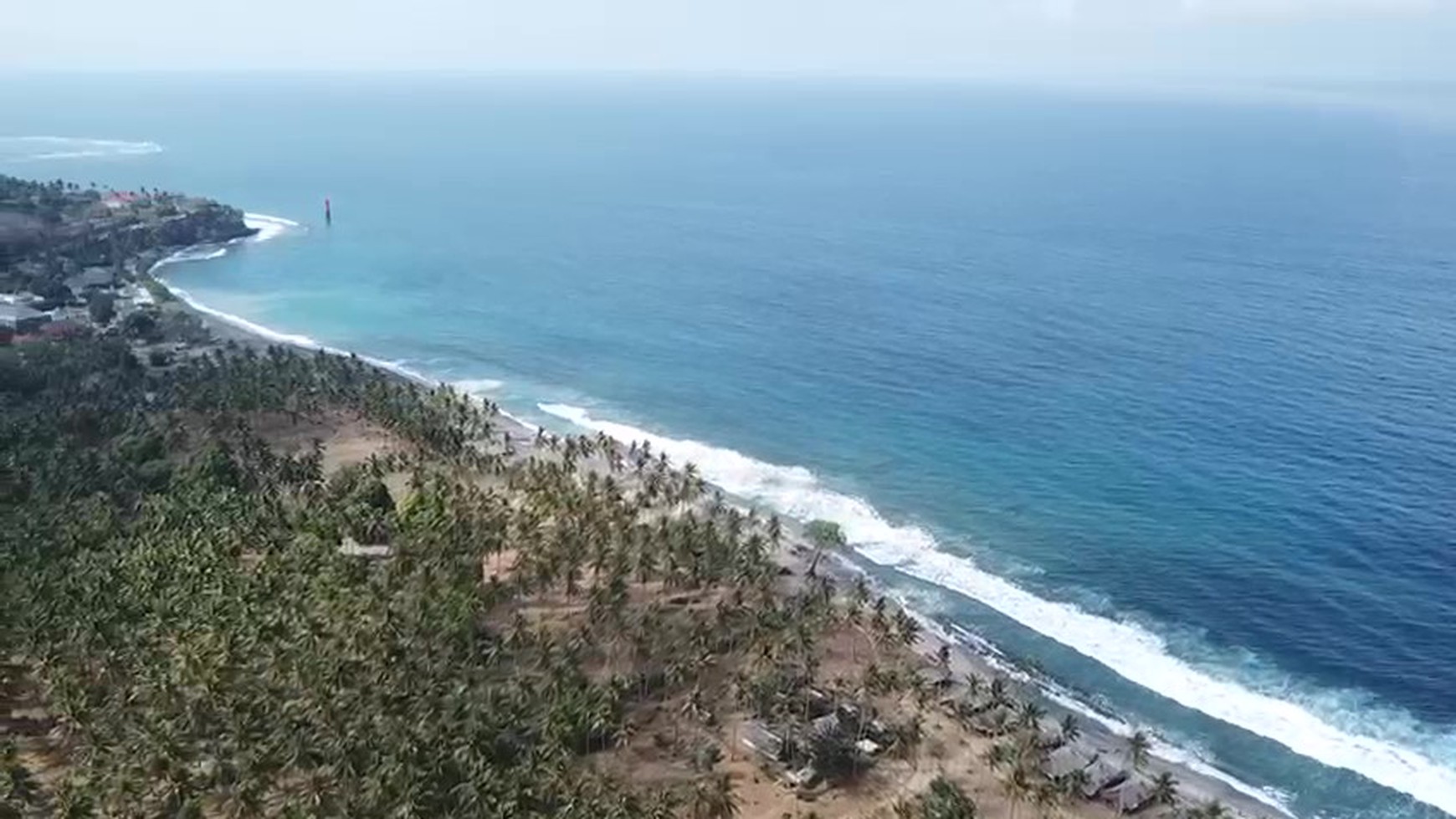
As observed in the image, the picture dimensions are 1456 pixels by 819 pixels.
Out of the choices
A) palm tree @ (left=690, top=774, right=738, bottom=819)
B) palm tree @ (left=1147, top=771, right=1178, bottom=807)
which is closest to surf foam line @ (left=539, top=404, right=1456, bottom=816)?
palm tree @ (left=1147, top=771, right=1178, bottom=807)

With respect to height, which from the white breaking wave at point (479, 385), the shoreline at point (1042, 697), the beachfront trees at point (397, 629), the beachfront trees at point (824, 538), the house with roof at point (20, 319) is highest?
the house with roof at point (20, 319)

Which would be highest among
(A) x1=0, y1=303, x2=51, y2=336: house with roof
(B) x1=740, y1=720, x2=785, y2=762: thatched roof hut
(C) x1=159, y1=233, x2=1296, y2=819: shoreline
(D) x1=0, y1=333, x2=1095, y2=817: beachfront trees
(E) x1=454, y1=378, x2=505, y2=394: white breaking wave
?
(A) x1=0, y1=303, x2=51, y2=336: house with roof

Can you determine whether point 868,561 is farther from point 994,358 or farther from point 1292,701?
point 994,358

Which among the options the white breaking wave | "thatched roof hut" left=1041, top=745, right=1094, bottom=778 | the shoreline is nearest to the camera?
"thatched roof hut" left=1041, top=745, right=1094, bottom=778

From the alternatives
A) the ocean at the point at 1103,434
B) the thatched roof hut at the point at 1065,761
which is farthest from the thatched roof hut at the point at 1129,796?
the ocean at the point at 1103,434

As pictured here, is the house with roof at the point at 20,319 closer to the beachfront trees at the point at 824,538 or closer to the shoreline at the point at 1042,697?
the shoreline at the point at 1042,697

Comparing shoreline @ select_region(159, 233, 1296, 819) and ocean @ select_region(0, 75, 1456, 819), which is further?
ocean @ select_region(0, 75, 1456, 819)

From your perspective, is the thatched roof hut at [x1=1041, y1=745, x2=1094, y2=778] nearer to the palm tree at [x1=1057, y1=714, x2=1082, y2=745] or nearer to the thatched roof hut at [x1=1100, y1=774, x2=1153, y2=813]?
the palm tree at [x1=1057, y1=714, x2=1082, y2=745]

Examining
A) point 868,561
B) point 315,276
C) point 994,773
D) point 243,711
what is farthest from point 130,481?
point 315,276

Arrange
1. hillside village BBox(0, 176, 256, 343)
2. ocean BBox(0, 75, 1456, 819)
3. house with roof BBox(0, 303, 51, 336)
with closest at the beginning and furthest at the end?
ocean BBox(0, 75, 1456, 819), house with roof BBox(0, 303, 51, 336), hillside village BBox(0, 176, 256, 343)
